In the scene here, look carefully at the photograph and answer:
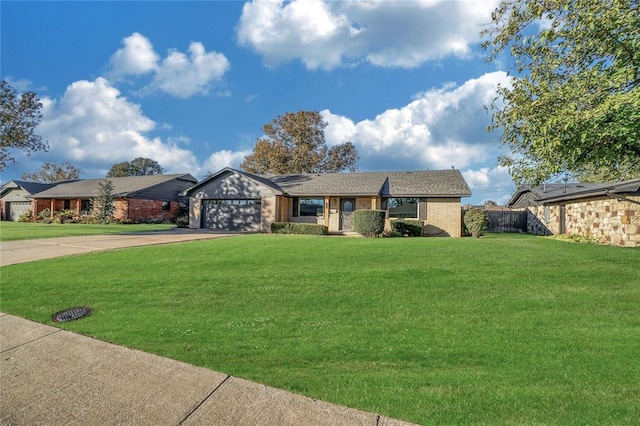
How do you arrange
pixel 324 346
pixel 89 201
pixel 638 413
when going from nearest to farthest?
pixel 638 413 < pixel 324 346 < pixel 89 201

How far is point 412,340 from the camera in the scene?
187 inches

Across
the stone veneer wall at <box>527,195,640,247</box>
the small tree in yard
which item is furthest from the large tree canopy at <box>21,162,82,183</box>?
the stone veneer wall at <box>527,195,640,247</box>

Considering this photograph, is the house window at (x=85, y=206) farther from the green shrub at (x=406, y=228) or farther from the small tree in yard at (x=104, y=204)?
the green shrub at (x=406, y=228)

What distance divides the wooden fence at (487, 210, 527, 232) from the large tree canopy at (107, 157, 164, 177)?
64.7m

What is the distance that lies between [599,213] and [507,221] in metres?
12.5

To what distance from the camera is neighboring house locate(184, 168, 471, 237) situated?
2156 cm

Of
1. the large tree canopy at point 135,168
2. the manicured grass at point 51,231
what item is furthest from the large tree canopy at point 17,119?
the large tree canopy at point 135,168

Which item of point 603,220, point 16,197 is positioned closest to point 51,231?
point 16,197

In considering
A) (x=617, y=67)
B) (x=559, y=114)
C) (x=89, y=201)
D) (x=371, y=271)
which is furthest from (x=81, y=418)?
(x=89, y=201)

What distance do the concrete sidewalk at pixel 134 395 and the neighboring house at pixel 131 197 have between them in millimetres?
32103

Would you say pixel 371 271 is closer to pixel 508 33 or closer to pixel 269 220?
pixel 508 33

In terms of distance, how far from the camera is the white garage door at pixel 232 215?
977 inches

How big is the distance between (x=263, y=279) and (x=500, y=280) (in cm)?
514

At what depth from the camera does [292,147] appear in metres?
41.3
